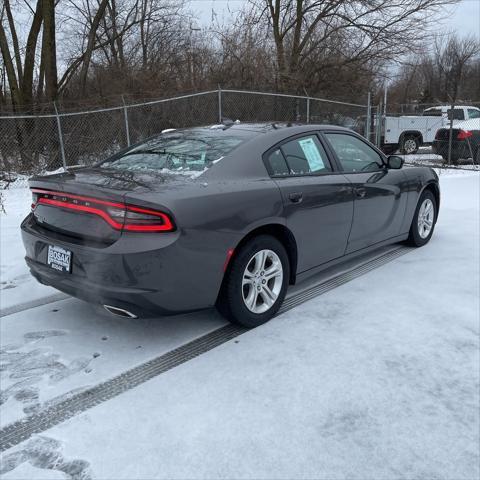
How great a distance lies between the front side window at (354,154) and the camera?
13.5ft

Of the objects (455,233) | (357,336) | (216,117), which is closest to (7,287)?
(357,336)

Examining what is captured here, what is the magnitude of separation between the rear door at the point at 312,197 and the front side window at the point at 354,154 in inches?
9.3

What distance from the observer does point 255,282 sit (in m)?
3.24

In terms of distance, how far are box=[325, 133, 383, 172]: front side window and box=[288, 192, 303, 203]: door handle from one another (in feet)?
2.65

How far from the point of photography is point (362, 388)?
8.33 feet

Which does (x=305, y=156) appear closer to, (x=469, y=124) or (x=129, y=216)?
(x=129, y=216)

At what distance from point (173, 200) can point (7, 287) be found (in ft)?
7.40

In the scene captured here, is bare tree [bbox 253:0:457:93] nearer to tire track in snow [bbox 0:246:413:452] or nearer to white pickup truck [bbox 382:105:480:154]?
white pickup truck [bbox 382:105:480:154]

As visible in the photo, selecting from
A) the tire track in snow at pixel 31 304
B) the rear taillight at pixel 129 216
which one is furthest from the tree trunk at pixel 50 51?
the rear taillight at pixel 129 216

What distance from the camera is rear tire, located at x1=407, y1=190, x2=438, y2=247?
16.9 feet

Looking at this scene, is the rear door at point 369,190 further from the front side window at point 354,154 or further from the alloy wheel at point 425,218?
the alloy wheel at point 425,218

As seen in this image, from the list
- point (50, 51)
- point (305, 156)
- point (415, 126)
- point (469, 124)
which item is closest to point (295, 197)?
point (305, 156)

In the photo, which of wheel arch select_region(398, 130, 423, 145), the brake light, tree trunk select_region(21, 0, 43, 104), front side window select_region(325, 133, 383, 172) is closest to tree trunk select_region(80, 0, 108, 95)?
tree trunk select_region(21, 0, 43, 104)

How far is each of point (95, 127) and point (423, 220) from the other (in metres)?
8.73
